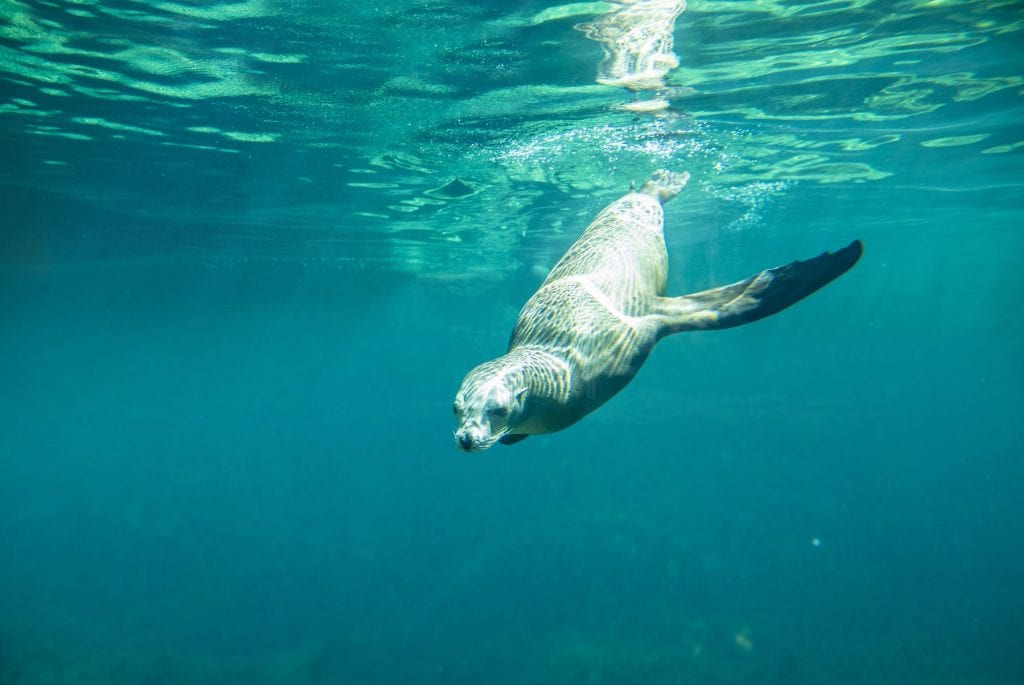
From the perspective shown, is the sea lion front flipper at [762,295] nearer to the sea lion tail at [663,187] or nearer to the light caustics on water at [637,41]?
the sea lion tail at [663,187]

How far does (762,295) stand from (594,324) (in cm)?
116

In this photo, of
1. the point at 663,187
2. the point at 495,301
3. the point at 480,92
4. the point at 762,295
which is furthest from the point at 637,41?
the point at 495,301

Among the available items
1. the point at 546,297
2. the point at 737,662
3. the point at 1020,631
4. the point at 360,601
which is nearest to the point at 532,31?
the point at 546,297

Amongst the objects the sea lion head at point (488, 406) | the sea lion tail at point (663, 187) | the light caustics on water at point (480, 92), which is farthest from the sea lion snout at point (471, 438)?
the light caustics on water at point (480, 92)

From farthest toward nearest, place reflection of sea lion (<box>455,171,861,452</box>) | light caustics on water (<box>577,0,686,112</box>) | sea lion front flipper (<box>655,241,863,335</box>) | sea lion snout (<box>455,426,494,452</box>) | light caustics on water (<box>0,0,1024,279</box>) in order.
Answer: light caustics on water (<box>0,0,1024,279</box>), light caustics on water (<box>577,0,686,112</box>), sea lion front flipper (<box>655,241,863,335</box>), reflection of sea lion (<box>455,171,861,452</box>), sea lion snout (<box>455,426,494,452</box>)

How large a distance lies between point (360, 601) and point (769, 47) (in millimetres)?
21891

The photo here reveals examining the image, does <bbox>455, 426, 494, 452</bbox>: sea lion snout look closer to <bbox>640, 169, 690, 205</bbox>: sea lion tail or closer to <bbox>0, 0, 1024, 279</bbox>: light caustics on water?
<bbox>640, 169, 690, 205</bbox>: sea lion tail

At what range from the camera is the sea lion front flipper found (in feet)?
12.5

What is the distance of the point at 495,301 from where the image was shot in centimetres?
4478

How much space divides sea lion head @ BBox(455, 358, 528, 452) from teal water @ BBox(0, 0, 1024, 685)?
5.57 m

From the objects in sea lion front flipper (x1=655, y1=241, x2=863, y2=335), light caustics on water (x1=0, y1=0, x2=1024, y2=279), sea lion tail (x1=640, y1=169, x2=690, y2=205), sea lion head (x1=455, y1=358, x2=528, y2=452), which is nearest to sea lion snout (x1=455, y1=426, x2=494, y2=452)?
sea lion head (x1=455, y1=358, x2=528, y2=452)

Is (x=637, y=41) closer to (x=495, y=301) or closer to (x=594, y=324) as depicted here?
(x=594, y=324)

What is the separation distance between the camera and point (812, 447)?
33406 millimetres

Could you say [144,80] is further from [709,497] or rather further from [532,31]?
[709,497]
